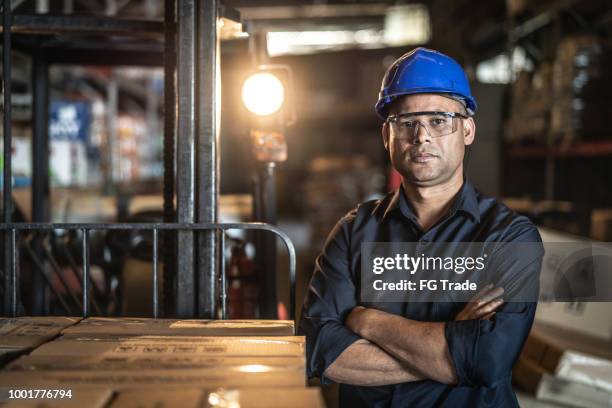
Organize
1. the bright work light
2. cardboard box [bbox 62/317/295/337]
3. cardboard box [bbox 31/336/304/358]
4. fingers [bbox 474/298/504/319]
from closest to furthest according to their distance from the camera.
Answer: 1. cardboard box [bbox 31/336/304/358]
2. cardboard box [bbox 62/317/295/337]
3. fingers [bbox 474/298/504/319]
4. the bright work light

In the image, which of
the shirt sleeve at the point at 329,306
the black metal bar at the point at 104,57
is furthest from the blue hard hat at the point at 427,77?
the black metal bar at the point at 104,57

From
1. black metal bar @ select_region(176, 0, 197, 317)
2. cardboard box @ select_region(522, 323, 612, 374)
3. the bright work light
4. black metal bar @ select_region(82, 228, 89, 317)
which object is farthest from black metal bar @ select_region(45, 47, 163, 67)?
cardboard box @ select_region(522, 323, 612, 374)

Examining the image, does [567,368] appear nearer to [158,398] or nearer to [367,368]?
[367,368]

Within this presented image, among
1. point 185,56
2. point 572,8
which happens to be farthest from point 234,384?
point 572,8

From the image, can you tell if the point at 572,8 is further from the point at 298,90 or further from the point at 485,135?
the point at 298,90

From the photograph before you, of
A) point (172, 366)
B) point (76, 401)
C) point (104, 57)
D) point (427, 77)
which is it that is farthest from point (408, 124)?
point (104, 57)

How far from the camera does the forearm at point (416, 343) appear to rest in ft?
7.41

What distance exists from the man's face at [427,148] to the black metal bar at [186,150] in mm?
980

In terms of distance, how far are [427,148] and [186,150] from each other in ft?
3.78

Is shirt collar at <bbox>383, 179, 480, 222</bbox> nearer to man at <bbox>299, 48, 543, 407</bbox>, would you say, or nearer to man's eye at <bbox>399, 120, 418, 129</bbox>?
man at <bbox>299, 48, 543, 407</bbox>

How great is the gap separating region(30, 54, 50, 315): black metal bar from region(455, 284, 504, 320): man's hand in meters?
3.80

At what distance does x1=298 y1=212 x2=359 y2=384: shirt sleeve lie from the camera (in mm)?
2424

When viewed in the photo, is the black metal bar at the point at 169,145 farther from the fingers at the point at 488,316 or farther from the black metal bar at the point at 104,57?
the black metal bar at the point at 104,57

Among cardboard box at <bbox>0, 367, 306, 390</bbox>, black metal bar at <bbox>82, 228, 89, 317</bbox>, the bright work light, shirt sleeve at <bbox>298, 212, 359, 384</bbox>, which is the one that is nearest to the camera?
cardboard box at <bbox>0, 367, 306, 390</bbox>
